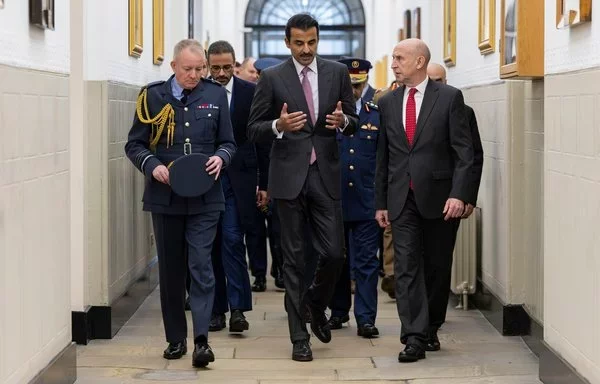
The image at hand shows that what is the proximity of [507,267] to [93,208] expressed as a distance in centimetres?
263

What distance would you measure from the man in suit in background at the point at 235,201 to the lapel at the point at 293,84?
1328mm

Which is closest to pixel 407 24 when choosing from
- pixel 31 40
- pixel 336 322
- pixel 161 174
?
pixel 336 322

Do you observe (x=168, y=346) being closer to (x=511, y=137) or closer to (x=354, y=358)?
(x=354, y=358)

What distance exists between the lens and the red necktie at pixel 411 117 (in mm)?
7684

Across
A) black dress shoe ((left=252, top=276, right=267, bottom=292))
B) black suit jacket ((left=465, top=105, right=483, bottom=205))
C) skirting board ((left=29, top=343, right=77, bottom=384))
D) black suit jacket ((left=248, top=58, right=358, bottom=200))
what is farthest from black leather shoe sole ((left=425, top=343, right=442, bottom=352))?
black dress shoe ((left=252, top=276, right=267, bottom=292))

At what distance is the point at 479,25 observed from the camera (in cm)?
970

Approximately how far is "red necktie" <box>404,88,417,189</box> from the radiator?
6.58 feet

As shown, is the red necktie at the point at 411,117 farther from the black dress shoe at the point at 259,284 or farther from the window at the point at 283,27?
the window at the point at 283,27

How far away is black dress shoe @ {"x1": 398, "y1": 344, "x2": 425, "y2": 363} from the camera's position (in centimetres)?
758

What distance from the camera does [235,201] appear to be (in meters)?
8.85

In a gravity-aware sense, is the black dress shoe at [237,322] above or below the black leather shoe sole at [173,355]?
above

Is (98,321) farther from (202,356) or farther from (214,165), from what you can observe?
(214,165)

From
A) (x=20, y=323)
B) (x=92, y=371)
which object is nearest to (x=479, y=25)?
(x=92, y=371)

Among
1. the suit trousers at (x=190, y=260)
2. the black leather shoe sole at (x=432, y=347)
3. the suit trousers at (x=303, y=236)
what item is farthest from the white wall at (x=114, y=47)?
the black leather shoe sole at (x=432, y=347)
